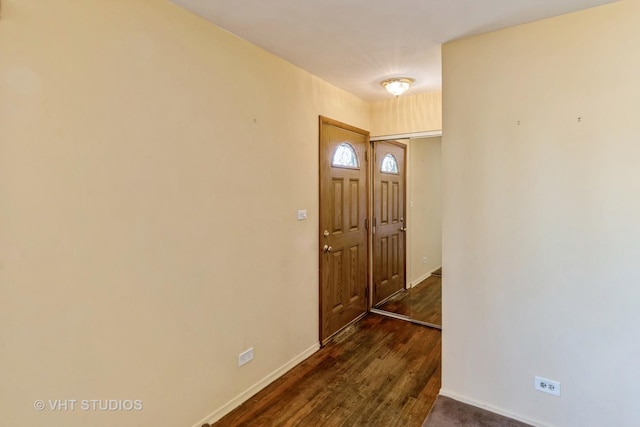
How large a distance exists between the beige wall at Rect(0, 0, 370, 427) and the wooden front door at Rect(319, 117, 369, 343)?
A: 1.77 feet

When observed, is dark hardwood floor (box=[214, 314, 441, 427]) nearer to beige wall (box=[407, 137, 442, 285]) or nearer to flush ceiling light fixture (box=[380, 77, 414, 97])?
beige wall (box=[407, 137, 442, 285])

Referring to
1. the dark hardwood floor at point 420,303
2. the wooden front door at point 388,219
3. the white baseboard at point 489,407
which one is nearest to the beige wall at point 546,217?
the white baseboard at point 489,407

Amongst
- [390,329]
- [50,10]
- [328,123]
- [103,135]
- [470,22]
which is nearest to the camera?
[50,10]

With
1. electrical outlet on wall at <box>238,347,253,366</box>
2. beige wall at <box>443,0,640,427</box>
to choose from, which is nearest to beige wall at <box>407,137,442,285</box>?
beige wall at <box>443,0,640,427</box>

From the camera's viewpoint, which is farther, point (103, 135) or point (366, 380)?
point (366, 380)

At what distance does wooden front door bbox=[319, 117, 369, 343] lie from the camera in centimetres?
314

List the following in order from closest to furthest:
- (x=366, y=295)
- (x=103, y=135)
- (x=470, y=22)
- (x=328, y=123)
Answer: (x=103, y=135)
(x=470, y=22)
(x=328, y=123)
(x=366, y=295)

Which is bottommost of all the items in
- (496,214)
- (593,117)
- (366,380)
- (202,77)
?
(366,380)

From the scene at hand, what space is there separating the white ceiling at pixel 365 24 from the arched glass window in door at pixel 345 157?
0.85 m

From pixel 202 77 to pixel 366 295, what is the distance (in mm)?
2954

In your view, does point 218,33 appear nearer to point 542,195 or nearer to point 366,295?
point 542,195

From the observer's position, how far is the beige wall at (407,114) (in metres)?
3.45

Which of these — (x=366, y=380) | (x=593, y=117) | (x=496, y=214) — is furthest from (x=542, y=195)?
(x=366, y=380)

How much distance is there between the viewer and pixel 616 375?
1.86m
